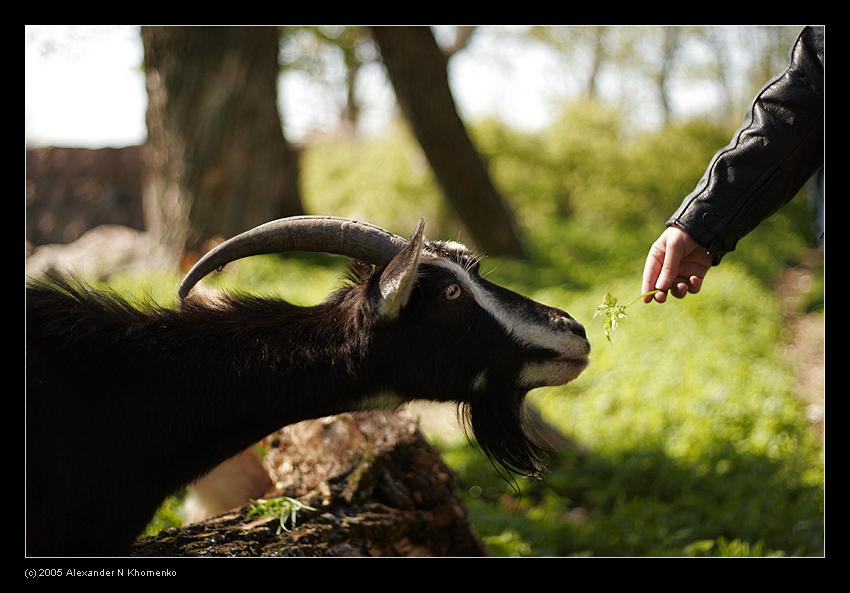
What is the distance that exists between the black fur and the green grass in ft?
1.37

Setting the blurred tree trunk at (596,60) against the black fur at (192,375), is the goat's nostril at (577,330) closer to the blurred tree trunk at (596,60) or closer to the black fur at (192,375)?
the black fur at (192,375)

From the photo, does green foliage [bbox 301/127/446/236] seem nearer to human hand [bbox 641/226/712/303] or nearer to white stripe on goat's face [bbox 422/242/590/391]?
white stripe on goat's face [bbox 422/242/590/391]

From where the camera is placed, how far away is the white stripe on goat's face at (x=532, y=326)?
3279 millimetres

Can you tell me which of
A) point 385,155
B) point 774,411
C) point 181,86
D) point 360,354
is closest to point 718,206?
point 360,354

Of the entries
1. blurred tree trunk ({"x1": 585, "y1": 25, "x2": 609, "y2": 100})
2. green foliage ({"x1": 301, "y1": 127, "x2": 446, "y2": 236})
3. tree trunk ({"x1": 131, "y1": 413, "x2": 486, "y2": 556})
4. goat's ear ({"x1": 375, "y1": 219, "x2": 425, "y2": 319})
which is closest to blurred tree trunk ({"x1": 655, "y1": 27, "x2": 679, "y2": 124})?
blurred tree trunk ({"x1": 585, "y1": 25, "x2": 609, "y2": 100})

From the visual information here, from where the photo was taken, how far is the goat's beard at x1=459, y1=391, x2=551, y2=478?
11.4 ft

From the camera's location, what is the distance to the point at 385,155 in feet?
52.9

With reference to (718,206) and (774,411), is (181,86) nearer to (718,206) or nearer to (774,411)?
(774,411)

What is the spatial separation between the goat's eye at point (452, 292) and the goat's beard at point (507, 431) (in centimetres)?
46

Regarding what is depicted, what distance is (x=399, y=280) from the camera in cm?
306

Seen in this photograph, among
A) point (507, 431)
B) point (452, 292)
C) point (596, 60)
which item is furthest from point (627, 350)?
point (596, 60)

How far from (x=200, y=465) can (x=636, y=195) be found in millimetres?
13084

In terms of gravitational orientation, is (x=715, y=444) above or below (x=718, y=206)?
below
